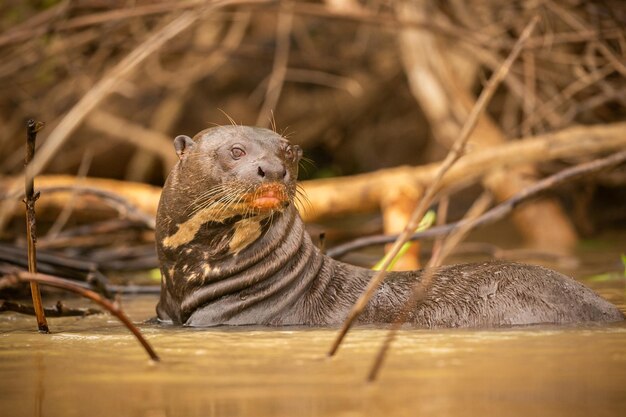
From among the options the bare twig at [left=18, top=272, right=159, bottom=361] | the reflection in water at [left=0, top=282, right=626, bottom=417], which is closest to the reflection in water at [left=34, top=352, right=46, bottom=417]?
the reflection in water at [left=0, top=282, right=626, bottom=417]

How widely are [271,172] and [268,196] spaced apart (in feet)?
0.27

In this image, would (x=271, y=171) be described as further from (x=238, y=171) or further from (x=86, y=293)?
(x=86, y=293)

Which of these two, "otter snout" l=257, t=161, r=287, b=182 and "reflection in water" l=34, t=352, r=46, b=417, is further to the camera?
"otter snout" l=257, t=161, r=287, b=182

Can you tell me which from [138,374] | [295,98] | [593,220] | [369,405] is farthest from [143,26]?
[369,405]

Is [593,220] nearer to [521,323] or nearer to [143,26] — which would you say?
[143,26]

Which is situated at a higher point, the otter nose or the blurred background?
the blurred background

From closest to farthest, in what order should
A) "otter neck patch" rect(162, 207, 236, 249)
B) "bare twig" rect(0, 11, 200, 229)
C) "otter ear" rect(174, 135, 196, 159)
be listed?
1. "bare twig" rect(0, 11, 200, 229)
2. "otter neck patch" rect(162, 207, 236, 249)
3. "otter ear" rect(174, 135, 196, 159)

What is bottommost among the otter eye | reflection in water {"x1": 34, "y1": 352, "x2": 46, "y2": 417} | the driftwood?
reflection in water {"x1": 34, "y1": 352, "x2": 46, "y2": 417}

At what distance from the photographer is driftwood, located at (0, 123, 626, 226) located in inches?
231

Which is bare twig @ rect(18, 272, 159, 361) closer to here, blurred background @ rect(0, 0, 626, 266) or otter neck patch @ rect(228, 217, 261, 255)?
otter neck patch @ rect(228, 217, 261, 255)

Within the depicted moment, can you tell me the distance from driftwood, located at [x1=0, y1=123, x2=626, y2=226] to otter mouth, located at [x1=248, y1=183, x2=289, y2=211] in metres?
2.07

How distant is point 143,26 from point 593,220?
13.3 feet

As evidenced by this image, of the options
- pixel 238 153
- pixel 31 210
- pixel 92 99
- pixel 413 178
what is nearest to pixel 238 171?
pixel 238 153

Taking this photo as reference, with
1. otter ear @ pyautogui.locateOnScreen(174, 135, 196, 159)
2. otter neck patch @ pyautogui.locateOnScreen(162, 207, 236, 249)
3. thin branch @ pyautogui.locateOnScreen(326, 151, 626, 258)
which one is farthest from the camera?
thin branch @ pyautogui.locateOnScreen(326, 151, 626, 258)
